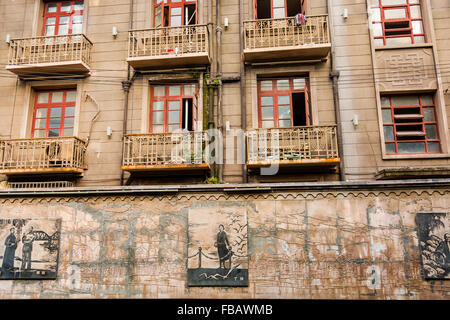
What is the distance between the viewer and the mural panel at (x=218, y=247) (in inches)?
324

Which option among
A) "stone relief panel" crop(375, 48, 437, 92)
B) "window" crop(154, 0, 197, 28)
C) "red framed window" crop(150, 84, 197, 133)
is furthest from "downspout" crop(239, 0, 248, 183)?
"stone relief panel" crop(375, 48, 437, 92)

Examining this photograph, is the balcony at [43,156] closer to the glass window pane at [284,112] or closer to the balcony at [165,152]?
the balcony at [165,152]

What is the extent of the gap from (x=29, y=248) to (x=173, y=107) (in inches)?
259

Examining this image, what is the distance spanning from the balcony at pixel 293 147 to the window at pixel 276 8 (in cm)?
487

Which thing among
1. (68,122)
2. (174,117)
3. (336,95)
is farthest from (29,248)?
(336,95)

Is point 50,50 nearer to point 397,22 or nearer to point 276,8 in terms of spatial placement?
A: point 276,8

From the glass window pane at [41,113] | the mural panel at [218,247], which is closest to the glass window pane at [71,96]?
the glass window pane at [41,113]

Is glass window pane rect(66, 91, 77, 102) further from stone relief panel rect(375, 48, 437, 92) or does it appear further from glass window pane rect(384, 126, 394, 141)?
glass window pane rect(384, 126, 394, 141)

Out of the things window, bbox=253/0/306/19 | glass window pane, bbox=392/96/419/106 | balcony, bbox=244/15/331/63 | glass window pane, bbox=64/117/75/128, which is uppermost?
window, bbox=253/0/306/19

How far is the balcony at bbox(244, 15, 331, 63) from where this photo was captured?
1165 cm

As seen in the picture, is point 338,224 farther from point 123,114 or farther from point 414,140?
point 123,114

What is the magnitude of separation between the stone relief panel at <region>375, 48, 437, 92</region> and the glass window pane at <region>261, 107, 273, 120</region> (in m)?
3.80
